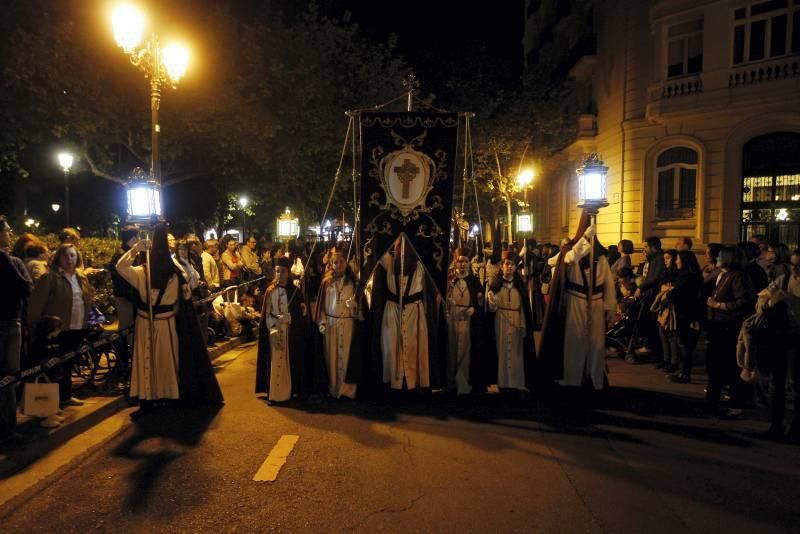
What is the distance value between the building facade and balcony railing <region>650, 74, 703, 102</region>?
38 mm

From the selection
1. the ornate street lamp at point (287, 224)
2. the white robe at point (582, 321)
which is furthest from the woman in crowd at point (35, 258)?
the ornate street lamp at point (287, 224)

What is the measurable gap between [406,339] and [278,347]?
1.57 metres

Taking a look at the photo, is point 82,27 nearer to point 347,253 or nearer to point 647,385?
point 347,253

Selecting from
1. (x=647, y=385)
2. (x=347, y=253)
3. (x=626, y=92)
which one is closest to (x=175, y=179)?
(x=347, y=253)

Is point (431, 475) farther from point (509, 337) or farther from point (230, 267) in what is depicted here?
point (230, 267)

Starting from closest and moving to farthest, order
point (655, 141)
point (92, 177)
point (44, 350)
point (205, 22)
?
point (44, 350), point (205, 22), point (655, 141), point (92, 177)

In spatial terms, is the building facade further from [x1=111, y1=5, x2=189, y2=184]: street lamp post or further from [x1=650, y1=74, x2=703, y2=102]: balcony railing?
[x1=111, y1=5, x2=189, y2=184]: street lamp post

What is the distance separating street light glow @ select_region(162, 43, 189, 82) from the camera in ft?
28.3

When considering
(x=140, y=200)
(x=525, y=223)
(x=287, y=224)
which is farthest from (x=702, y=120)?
(x=140, y=200)

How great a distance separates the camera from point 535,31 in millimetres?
33625

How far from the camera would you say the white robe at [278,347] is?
283 inches

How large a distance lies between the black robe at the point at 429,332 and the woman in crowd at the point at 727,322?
3.15 metres

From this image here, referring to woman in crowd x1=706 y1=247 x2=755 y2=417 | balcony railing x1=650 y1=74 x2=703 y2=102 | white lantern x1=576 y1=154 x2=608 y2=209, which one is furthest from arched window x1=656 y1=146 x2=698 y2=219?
woman in crowd x1=706 y1=247 x2=755 y2=417

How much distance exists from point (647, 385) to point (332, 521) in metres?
5.64
